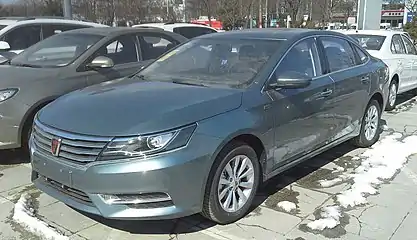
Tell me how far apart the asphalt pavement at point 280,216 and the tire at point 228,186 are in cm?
12

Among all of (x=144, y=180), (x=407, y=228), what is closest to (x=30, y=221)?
(x=144, y=180)

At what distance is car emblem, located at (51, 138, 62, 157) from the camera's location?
10.8 feet

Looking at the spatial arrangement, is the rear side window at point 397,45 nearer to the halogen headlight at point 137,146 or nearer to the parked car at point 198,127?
the parked car at point 198,127

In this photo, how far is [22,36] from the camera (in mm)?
7969

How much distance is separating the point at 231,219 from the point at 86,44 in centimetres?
340

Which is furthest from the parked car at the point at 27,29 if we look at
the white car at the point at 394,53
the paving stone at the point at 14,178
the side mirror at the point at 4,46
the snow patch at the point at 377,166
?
the snow patch at the point at 377,166

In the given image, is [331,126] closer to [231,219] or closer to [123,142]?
[231,219]

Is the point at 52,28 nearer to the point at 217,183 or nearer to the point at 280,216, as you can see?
the point at 217,183

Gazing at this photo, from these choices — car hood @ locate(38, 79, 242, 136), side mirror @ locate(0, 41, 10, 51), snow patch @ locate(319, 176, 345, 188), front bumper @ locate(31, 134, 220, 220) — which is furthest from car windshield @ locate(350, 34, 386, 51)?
side mirror @ locate(0, 41, 10, 51)

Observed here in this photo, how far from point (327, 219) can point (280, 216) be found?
1.29 feet

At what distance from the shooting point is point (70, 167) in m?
3.20

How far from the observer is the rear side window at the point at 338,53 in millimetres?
4945

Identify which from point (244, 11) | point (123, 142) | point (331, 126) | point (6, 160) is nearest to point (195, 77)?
Answer: point (123, 142)

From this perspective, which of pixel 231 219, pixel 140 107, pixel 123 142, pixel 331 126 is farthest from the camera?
pixel 331 126
